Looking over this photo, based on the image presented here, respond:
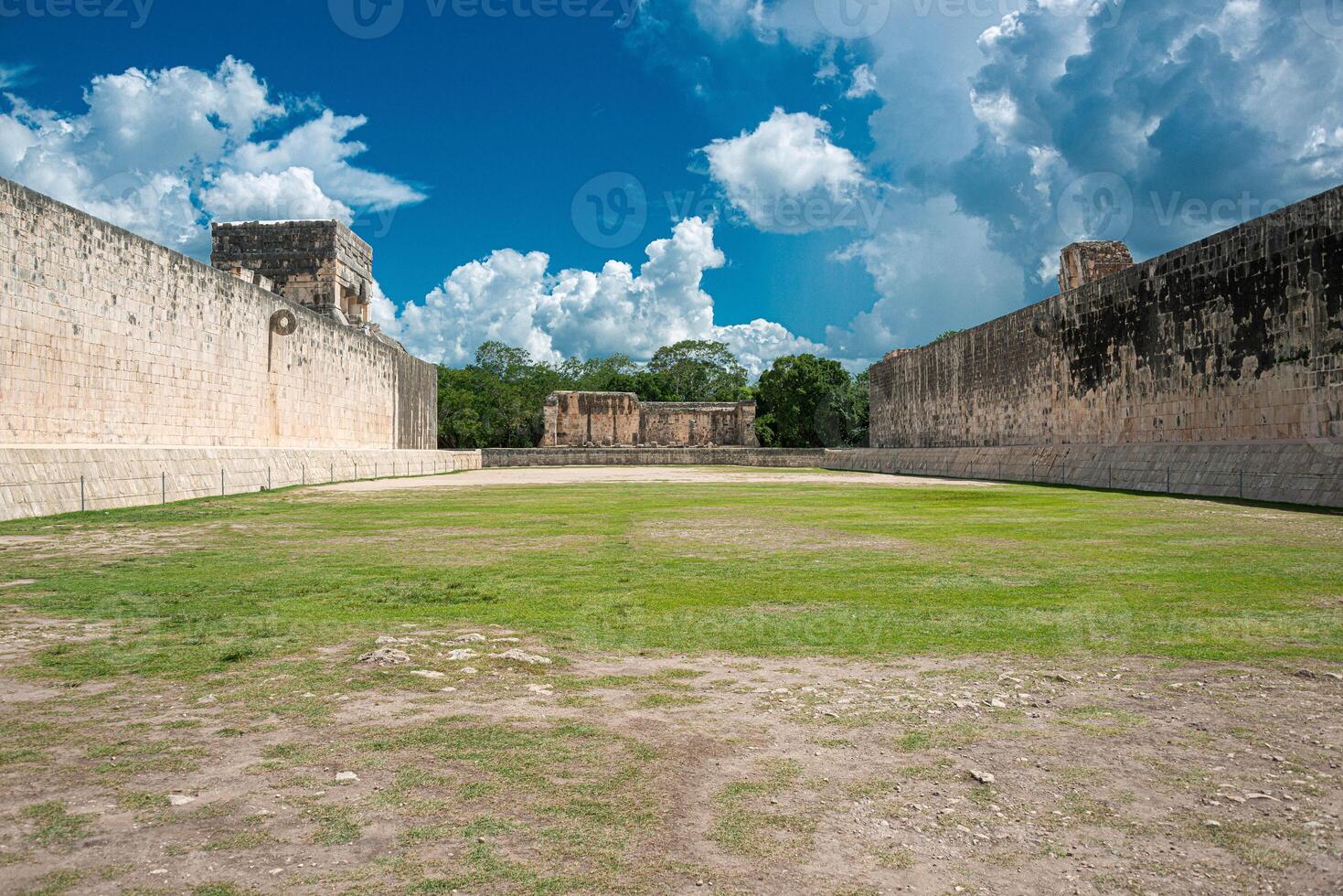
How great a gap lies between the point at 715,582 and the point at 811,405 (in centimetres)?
5179

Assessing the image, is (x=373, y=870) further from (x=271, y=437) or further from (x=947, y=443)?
(x=947, y=443)

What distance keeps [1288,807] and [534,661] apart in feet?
9.03

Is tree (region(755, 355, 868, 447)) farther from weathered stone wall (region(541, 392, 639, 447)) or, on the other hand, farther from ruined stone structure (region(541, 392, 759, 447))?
weathered stone wall (region(541, 392, 639, 447))

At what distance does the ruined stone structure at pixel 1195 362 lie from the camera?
12.3 meters

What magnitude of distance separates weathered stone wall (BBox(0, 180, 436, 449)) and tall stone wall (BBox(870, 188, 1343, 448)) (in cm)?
1855

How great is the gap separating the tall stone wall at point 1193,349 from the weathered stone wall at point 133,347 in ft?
60.8

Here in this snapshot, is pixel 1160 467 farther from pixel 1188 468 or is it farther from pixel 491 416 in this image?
pixel 491 416

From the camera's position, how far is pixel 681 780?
2504 mm

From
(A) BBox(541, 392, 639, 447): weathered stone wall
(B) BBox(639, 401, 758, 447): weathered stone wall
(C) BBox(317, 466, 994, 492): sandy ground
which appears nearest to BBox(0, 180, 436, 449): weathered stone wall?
(C) BBox(317, 466, 994, 492): sandy ground

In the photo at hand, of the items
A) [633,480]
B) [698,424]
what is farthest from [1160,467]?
[698,424]

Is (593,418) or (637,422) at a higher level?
(593,418)

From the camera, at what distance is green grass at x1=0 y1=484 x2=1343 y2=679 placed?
4.12 metres

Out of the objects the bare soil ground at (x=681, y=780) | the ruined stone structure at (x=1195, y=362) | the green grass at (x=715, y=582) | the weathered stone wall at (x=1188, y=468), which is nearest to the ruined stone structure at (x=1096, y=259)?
the ruined stone structure at (x=1195, y=362)

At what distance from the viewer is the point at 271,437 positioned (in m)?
20.8
